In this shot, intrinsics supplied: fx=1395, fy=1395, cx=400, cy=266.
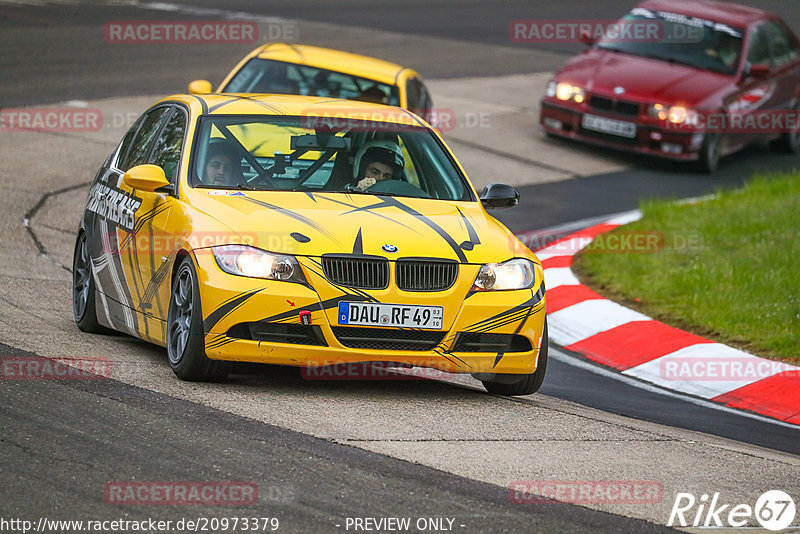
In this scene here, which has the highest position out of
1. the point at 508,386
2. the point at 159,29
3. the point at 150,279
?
the point at 150,279

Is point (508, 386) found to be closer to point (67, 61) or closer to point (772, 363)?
point (772, 363)

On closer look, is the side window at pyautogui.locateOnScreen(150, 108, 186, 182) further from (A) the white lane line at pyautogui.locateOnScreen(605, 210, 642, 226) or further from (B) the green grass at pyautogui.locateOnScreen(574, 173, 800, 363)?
(A) the white lane line at pyautogui.locateOnScreen(605, 210, 642, 226)

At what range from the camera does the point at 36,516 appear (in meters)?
4.84

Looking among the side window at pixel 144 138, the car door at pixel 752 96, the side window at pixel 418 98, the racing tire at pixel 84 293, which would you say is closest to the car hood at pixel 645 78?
the car door at pixel 752 96

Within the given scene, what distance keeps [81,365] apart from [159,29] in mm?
18938

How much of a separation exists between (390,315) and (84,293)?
251 centimetres

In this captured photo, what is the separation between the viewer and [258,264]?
6.93m

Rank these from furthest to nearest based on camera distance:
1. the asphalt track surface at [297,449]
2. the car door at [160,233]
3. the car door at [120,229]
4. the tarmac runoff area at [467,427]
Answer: the car door at [120,229]
the car door at [160,233]
the tarmac runoff area at [467,427]
the asphalt track surface at [297,449]

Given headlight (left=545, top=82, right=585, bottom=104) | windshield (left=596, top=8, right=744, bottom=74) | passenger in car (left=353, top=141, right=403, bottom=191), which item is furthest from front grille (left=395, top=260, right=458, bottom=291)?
windshield (left=596, top=8, right=744, bottom=74)

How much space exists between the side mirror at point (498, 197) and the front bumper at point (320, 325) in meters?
1.16

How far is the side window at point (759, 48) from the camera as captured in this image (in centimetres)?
1844

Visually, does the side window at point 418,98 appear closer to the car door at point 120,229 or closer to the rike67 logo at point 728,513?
the car door at point 120,229

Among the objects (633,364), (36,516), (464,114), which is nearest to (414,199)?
(633,364)

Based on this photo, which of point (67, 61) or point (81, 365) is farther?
point (67, 61)
